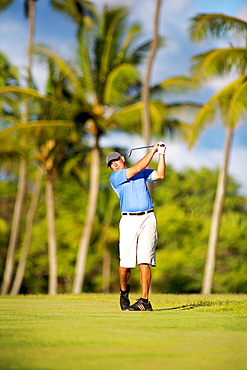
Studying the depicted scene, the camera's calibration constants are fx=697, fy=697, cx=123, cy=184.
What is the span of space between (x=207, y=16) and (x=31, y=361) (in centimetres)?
2004

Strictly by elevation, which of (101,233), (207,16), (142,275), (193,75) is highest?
(207,16)

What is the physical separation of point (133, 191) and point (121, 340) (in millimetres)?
3001

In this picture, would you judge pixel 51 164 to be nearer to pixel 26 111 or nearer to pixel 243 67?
pixel 26 111

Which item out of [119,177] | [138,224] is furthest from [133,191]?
[138,224]

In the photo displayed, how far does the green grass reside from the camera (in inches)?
157

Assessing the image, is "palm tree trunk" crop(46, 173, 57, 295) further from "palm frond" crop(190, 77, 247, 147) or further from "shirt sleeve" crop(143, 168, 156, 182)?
"shirt sleeve" crop(143, 168, 156, 182)

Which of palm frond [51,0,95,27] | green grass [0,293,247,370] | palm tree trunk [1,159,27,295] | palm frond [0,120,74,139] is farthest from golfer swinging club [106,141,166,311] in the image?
palm tree trunk [1,159,27,295]

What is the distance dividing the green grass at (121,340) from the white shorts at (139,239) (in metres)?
0.71

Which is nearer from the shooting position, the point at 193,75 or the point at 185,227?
the point at 193,75

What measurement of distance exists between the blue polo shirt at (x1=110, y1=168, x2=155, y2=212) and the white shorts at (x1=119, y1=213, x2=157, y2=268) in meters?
0.10

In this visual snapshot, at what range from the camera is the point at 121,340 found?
4.78 m

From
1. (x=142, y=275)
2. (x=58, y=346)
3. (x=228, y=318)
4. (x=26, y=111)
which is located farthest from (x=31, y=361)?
(x=26, y=111)

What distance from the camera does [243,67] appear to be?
24.2 metres

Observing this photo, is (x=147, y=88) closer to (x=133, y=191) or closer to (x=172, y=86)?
(x=172, y=86)
